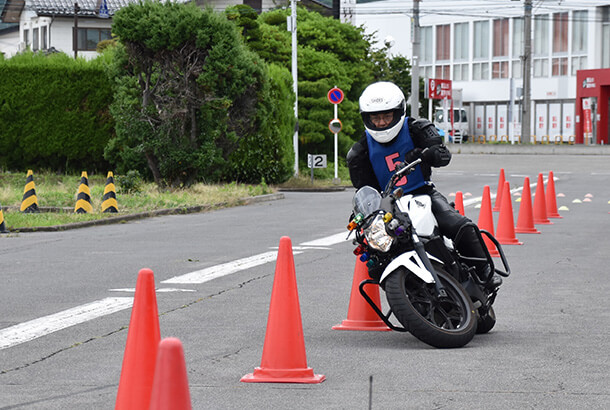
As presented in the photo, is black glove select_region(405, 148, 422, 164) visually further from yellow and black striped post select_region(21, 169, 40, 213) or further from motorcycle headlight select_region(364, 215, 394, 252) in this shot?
yellow and black striped post select_region(21, 169, 40, 213)

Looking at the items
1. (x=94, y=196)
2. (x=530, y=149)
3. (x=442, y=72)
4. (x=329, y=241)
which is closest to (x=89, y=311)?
(x=329, y=241)

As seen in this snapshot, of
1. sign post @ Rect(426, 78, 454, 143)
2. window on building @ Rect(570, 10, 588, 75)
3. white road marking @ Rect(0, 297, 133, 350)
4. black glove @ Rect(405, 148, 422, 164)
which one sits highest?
window on building @ Rect(570, 10, 588, 75)

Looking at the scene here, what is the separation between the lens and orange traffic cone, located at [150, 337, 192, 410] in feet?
13.4

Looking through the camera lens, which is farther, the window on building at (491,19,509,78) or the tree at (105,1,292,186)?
the window on building at (491,19,509,78)

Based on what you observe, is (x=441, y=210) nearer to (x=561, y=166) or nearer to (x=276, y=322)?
(x=276, y=322)

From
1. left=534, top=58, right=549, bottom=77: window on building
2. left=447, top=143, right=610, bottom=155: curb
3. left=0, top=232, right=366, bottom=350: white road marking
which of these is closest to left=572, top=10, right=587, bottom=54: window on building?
left=534, top=58, right=549, bottom=77: window on building

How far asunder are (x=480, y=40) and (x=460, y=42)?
6.83 ft

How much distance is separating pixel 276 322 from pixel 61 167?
24.9 metres

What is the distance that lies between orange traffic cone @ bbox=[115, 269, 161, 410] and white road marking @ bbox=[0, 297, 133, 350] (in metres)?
2.73

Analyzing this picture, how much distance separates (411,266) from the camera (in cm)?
751

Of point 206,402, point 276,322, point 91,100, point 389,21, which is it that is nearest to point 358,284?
point 276,322

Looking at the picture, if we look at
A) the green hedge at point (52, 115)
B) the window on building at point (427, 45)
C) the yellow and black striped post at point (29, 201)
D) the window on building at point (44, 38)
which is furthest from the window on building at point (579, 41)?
the yellow and black striped post at point (29, 201)

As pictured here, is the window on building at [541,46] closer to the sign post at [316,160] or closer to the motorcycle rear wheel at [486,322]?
the sign post at [316,160]

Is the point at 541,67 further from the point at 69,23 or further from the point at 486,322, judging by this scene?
the point at 486,322
